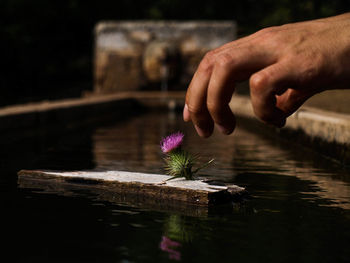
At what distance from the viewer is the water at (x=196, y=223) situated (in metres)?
2.70

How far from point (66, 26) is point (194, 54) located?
959cm

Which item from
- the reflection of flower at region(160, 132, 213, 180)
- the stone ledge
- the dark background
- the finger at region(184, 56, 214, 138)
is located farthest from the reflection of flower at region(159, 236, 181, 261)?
the dark background

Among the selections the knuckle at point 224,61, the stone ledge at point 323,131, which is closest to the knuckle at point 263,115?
the knuckle at point 224,61

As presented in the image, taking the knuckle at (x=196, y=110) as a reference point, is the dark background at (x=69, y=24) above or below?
above

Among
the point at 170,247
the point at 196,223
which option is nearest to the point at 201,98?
the point at 170,247

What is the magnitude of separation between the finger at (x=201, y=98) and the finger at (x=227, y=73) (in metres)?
0.04

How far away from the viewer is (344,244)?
2896mm

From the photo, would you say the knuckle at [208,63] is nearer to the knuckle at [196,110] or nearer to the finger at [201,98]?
the finger at [201,98]

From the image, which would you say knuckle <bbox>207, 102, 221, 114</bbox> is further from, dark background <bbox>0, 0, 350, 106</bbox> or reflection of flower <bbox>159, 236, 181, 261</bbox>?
dark background <bbox>0, 0, 350, 106</bbox>

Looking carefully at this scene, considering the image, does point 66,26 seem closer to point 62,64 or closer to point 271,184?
point 62,64

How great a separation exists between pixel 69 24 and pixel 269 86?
27406 mm

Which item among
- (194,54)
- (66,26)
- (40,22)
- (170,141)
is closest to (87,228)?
(170,141)

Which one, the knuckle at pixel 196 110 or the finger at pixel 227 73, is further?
the knuckle at pixel 196 110

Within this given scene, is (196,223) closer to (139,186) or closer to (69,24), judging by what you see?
(139,186)
